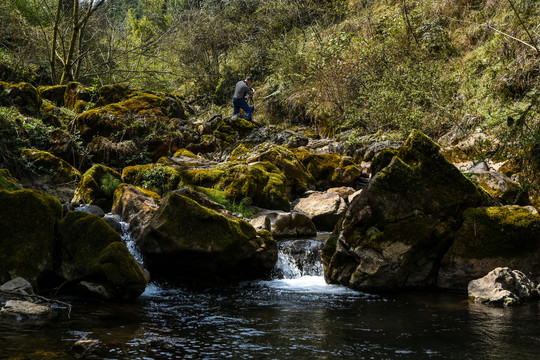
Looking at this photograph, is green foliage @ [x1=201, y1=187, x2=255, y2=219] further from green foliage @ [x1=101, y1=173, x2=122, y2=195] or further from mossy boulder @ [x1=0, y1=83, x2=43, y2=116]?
mossy boulder @ [x1=0, y1=83, x2=43, y2=116]

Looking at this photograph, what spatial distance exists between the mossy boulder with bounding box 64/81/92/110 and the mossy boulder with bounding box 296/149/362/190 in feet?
29.6

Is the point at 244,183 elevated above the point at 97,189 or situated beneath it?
elevated above

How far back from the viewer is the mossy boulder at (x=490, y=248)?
707 centimetres

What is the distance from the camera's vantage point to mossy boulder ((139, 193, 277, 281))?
737 centimetres

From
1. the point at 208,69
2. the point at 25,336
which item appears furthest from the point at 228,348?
the point at 208,69

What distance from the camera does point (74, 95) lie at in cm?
1805

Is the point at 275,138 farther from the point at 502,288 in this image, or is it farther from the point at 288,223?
the point at 502,288

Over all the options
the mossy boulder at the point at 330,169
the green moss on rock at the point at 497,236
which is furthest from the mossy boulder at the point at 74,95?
the green moss on rock at the point at 497,236

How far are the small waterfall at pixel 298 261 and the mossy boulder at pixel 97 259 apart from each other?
2929mm

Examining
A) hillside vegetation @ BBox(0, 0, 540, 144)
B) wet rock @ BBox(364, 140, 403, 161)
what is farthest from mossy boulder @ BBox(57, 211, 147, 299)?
wet rock @ BBox(364, 140, 403, 161)

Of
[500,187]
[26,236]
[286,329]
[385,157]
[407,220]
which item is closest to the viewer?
[286,329]

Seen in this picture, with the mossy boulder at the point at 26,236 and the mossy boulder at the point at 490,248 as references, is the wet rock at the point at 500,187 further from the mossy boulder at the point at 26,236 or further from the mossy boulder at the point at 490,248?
the mossy boulder at the point at 26,236

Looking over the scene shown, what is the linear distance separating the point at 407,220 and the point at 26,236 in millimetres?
5753

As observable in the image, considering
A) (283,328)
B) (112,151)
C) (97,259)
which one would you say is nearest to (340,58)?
(112,151)
